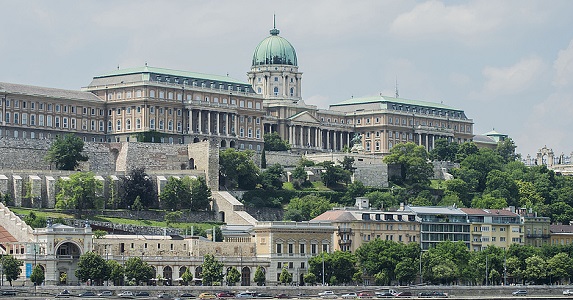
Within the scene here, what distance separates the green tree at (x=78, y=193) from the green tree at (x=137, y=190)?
569 centimetres

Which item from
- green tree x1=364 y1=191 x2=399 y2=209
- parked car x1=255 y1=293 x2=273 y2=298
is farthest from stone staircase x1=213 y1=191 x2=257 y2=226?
parked car x1=255 y1=293 x2=273 y2=298

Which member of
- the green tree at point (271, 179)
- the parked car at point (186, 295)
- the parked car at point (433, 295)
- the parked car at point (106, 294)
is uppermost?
the green tree at point (271, 179)

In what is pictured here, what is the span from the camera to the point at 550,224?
188 m

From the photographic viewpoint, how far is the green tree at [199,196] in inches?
7195

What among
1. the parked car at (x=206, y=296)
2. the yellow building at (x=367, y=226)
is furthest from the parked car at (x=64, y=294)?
the yellow building at (x=367, y=226)

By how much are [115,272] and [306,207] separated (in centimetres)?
4787

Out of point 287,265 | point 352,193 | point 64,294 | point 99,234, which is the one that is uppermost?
point 352,193

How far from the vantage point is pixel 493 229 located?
565 ft

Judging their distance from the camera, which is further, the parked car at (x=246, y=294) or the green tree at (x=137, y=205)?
the green tree at (x=137, y=205)

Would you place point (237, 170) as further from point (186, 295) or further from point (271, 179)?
point (186, 295)

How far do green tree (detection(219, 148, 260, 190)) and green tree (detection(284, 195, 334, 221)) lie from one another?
7.99 meters

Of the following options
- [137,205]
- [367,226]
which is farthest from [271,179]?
[367,226]

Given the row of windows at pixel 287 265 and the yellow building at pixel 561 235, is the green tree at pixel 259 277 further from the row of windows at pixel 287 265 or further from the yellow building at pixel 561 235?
the yellow building at pixel 561 235

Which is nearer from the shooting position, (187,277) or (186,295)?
(186,295)
